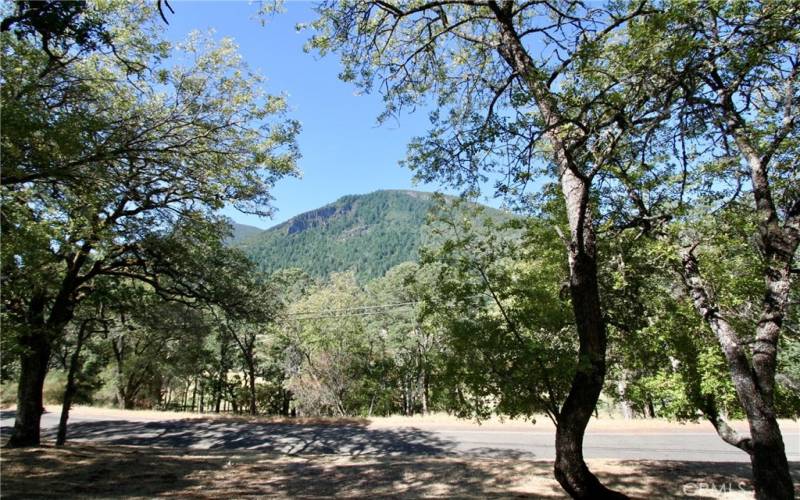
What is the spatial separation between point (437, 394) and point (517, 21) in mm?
5485

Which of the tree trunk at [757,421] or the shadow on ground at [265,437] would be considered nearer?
the tree trunk at [757,421]

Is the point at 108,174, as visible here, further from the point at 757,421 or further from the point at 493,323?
the point at 757,421

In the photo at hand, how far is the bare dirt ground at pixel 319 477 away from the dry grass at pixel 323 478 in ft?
0.05

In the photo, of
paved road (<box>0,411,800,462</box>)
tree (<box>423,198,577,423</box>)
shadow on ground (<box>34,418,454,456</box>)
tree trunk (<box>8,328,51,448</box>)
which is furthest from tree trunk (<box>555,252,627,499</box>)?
tree trunk (<box>8,328,51,448</box>)

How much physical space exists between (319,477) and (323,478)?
0.40 feet

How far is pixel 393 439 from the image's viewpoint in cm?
1315

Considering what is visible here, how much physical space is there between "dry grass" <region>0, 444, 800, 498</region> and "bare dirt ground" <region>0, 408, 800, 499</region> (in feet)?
0.05

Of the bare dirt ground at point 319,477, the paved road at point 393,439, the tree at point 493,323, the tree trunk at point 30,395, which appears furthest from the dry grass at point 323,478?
the paved road at point 393,439

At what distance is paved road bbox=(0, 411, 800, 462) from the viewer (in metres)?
10.7

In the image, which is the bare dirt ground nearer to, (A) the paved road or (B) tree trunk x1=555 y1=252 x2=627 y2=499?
(B) tree trunk x1=555 y1=252 x2=627 y2=499

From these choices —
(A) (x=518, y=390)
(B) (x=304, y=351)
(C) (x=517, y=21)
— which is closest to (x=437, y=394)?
(A) (x=518, y=390)

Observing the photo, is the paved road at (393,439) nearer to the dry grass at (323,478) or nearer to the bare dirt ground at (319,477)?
the bare dirt ground at (319,477)

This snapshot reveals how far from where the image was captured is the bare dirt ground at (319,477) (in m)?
6.02

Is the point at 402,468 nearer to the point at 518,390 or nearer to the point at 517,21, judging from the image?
the point at 518,390
